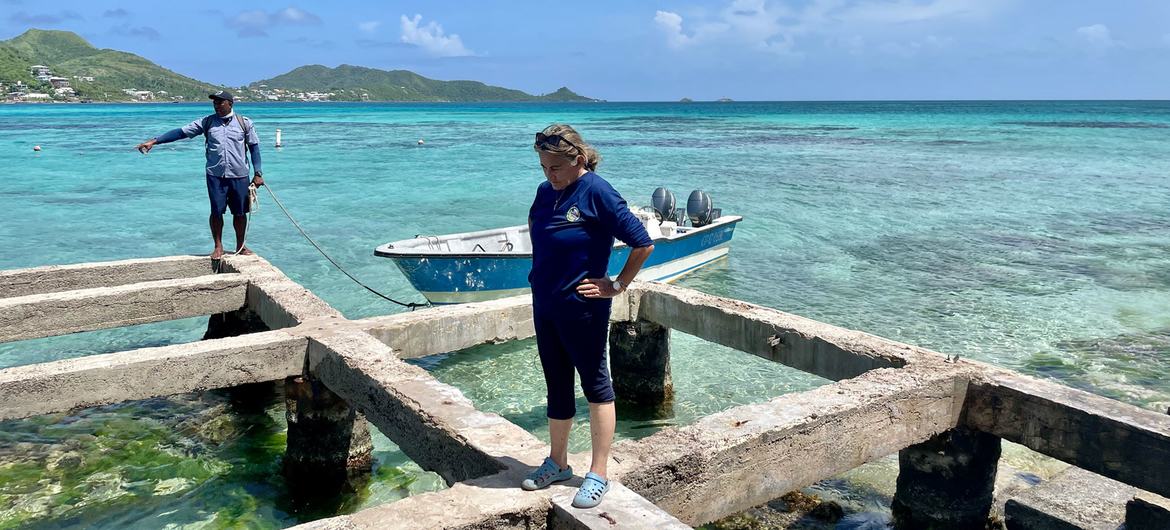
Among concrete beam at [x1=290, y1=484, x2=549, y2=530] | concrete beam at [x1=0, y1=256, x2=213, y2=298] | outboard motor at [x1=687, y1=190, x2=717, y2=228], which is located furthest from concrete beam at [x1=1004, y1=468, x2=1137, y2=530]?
outboard motor at [x1=687, y1=190, x2=717, y2=228]

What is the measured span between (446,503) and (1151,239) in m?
23.9

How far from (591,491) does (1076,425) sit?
3.35 metres

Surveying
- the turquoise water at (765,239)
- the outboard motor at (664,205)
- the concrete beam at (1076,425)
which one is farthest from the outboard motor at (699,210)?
the concrete beam at (1076,425)

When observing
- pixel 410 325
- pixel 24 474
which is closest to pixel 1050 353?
pixel 410 325

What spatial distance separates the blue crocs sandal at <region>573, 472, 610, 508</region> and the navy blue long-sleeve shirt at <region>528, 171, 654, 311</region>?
2.51 feet

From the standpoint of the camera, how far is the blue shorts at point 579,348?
12.3 ft

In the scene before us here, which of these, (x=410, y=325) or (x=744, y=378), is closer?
(x=410, y=325)

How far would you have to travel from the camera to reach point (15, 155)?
45250mm

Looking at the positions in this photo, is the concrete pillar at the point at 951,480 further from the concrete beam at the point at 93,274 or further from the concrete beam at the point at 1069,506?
the concrete beam at the point at 93,274

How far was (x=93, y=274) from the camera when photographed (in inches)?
366

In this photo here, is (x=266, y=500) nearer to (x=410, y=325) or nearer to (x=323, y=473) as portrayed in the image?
(x=323, y=473)

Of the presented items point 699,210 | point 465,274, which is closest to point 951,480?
point 465,274

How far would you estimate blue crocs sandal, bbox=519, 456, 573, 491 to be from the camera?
3895mm

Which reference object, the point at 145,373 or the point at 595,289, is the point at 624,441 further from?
the point at 145,373
